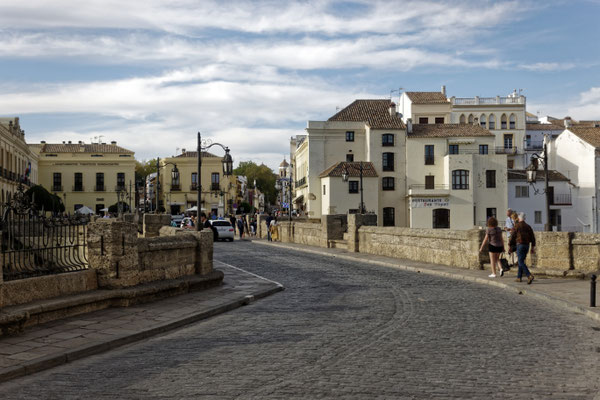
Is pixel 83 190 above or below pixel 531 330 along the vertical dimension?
above

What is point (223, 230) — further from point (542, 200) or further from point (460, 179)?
point (542, 200)

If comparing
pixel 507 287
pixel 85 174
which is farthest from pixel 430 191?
pixel 507 287

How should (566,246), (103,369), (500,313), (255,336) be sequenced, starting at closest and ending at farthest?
(103,369) → (255,336) → (500,313) → (566,246)

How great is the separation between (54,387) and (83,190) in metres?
77.7

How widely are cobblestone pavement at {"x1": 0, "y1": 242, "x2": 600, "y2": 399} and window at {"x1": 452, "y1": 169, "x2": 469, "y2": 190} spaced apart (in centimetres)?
4821

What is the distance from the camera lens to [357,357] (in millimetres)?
7266

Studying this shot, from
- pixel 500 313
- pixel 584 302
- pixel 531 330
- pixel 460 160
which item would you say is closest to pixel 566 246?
pixel 584 302

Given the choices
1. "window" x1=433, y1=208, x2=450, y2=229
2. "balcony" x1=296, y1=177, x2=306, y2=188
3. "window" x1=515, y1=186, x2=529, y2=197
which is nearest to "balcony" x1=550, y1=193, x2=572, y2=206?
"window" x1=515, y1=186, x2=529, y2=197

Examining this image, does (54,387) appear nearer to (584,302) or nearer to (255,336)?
(255,336)

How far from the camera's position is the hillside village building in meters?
58.5

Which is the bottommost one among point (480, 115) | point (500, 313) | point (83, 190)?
point (500, 313)

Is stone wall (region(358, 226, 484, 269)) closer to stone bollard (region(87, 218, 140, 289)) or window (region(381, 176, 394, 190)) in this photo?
stone bollard (region(87, 218, 140, 289))

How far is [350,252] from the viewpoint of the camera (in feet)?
88.2

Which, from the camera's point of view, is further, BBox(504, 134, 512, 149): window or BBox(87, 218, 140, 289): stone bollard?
BBox(504, 134, 512, 149): window
